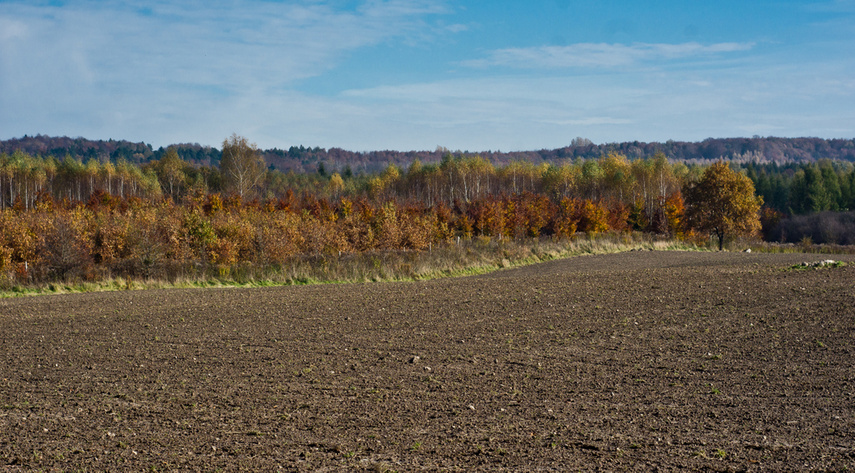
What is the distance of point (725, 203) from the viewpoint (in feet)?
132

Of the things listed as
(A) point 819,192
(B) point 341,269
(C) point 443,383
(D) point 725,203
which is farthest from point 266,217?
(A) point 819,192

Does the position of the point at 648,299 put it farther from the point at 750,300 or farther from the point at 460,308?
the point at 460,308

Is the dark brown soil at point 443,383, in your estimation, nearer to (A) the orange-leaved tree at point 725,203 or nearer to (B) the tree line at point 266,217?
(B) the tree line at point 266,217

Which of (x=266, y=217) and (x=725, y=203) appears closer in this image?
(x=266, y=217)

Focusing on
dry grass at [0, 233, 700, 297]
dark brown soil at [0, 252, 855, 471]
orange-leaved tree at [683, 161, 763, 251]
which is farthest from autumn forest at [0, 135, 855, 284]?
dark brown soil at [0, 252, 855, 471]

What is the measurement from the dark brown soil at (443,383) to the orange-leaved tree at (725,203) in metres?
26.3

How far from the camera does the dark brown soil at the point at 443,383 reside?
580cm

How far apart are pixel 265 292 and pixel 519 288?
7346 mm

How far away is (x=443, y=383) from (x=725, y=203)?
122 ft

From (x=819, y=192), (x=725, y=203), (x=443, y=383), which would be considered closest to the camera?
(x=443, y=383)

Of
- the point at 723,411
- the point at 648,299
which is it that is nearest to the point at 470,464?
the point at 723,411

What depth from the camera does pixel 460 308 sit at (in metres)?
14.6

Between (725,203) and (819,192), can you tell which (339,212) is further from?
(819,192)

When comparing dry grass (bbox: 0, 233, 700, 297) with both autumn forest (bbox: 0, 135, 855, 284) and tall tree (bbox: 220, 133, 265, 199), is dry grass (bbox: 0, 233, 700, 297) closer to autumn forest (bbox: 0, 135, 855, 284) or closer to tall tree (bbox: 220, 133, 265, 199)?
autumn forest (bbox: 0, 135, 855, 284)
